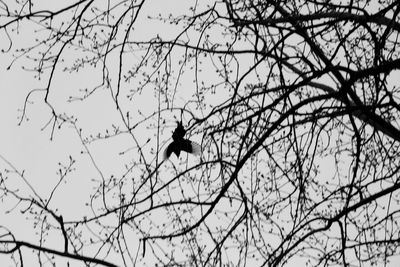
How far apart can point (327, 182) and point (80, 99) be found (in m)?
2.44

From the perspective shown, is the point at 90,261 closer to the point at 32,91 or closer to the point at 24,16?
the point at 32,91

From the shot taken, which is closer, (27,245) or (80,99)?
(27,245)

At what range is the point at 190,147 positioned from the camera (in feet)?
10.4

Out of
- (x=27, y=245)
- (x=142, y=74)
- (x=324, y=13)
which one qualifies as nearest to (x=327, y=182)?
(x=324, y=13)

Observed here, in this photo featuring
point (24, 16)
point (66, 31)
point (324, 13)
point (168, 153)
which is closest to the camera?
point (24, 16)

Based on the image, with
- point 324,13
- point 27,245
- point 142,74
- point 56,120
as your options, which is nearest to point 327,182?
point 324,13

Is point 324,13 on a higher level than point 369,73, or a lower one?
higher

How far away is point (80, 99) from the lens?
4.03 m

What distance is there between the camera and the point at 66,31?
344 centimetres

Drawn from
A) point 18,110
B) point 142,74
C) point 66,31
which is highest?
point 142,74

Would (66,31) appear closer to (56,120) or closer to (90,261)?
(56,120)

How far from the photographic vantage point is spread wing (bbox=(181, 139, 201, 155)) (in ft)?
10.4

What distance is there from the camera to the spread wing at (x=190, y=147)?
317 cm

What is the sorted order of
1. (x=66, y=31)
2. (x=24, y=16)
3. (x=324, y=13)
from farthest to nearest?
(x=324, y=13) < (x=66, y=31) < (x=24, y=16)
